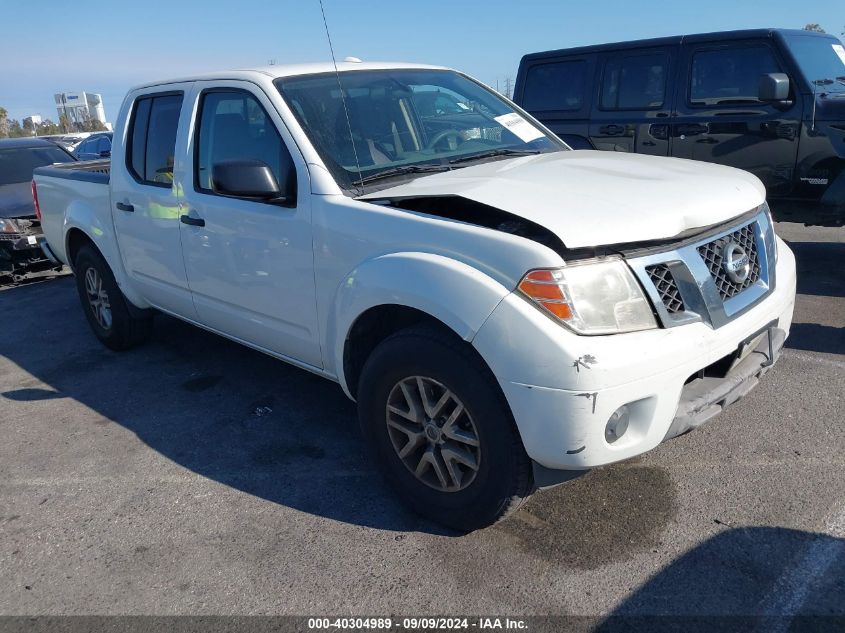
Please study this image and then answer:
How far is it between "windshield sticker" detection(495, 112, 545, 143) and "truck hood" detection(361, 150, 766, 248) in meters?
0.55

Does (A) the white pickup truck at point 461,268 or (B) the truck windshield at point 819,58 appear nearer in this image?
(A) the white pickup truck at point 461,268

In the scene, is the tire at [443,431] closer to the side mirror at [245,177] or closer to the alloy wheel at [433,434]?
the alloy wheel at [433,434]

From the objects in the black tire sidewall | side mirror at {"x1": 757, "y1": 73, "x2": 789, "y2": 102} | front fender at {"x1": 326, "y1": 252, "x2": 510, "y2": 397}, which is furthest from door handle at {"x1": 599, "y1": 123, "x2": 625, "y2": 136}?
front fender at {"x1": 326, "y1": 252, "x2": 510, "y2": 397}

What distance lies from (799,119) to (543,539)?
5136mm

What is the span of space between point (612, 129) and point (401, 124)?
428 cm

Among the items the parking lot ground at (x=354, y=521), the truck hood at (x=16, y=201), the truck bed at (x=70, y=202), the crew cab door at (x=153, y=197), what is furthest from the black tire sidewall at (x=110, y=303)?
the truck hood at (x=16, y=201)

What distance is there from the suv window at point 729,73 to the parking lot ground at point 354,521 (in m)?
3.01

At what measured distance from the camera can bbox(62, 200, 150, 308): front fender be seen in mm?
5023

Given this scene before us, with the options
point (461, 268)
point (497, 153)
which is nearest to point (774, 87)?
point (497, 153)

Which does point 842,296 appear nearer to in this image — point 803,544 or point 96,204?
point 803,544

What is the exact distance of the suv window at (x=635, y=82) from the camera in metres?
7.03

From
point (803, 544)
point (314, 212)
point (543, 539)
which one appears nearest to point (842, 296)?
point (803, 544)

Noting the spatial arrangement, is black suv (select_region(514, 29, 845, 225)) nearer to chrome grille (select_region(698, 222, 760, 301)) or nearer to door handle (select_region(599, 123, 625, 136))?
door handle (select_region(599, 123, 625, 136))

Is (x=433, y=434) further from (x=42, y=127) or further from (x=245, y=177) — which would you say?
(x=42, y=127)
